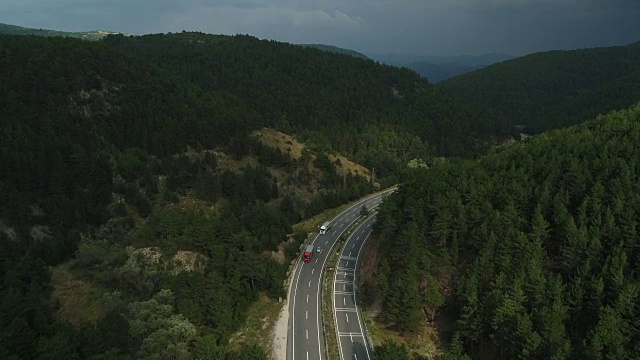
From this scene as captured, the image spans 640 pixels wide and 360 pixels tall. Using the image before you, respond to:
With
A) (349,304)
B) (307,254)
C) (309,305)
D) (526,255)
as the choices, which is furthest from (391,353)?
(307,254)

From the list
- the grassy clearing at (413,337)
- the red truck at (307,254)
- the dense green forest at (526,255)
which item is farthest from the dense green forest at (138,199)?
the dense green forest at (526,255)

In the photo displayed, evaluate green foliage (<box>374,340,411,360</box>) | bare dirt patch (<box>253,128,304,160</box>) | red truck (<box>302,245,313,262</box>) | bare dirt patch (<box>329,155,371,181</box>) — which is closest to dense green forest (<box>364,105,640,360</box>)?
green foliage (<box>374,340,411,360</box>)

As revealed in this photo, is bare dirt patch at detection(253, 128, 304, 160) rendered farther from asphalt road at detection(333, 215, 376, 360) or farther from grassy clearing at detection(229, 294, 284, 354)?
grassy clearing at detection(229, 294, 284, 354)

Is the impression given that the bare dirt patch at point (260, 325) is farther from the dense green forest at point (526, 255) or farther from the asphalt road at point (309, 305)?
the dense green forest at point (526, 255)

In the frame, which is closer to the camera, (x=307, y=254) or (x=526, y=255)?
(x=526, y=255)

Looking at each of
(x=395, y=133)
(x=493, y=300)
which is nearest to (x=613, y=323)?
(x=493, y=300)

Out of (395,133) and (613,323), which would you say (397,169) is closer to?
(395,133)

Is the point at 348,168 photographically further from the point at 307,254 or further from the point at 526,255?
the point at 526,255
